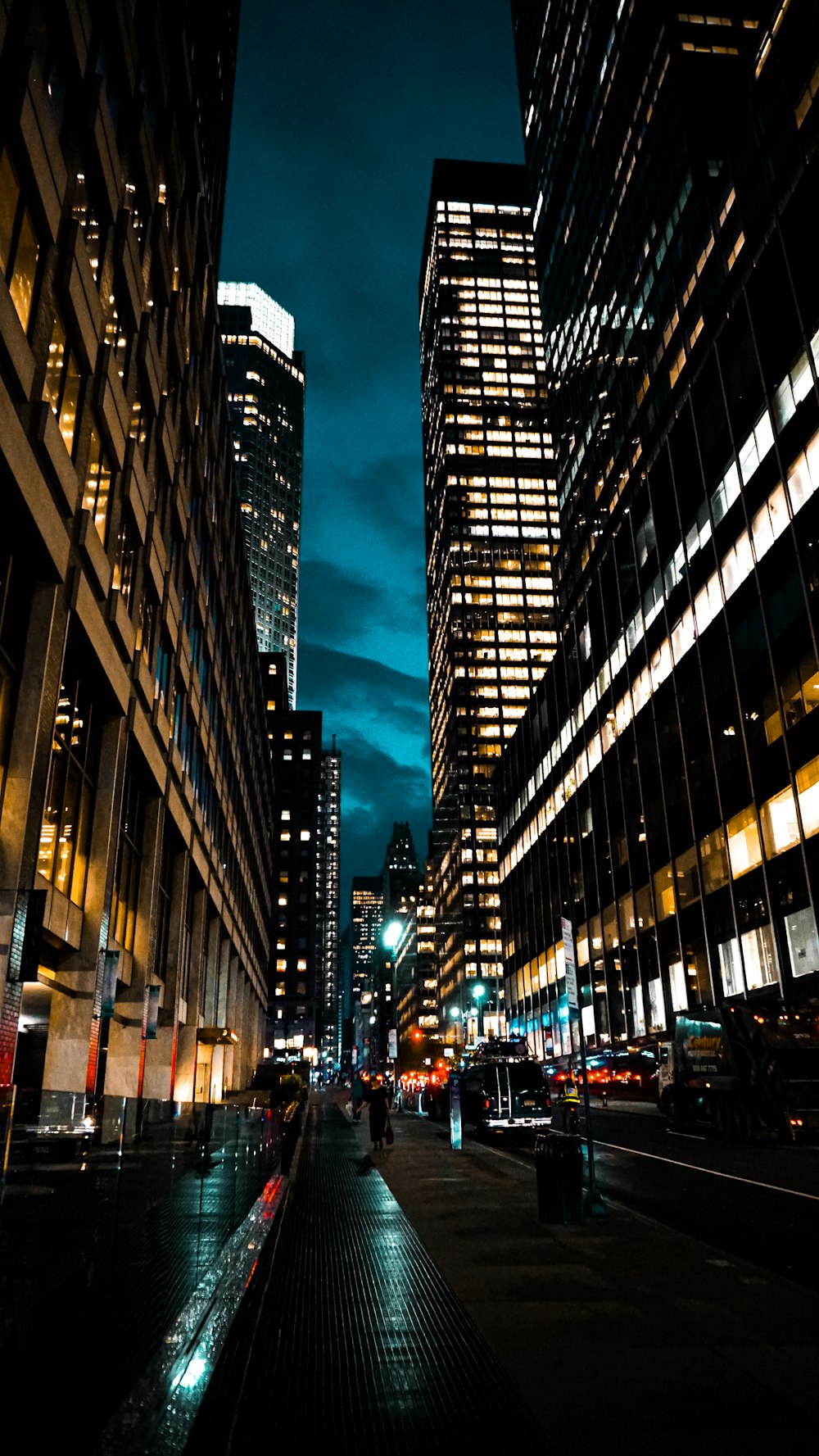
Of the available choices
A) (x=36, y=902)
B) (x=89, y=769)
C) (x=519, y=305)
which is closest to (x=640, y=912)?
(x=89, y=769)

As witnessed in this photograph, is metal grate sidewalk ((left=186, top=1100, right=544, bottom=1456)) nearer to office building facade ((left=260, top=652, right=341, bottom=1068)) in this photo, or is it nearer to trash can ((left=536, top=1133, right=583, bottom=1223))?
trash can ((left=536, top=1133, right=583, bottom=1223))

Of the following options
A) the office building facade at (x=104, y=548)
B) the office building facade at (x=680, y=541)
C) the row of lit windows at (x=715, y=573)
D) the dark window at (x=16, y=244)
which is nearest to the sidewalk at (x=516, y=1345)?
the office building facade at (x=104, y=548)

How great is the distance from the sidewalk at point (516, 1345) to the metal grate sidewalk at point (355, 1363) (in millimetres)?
19

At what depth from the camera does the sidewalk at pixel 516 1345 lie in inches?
200

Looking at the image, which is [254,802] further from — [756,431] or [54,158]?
[54,158]

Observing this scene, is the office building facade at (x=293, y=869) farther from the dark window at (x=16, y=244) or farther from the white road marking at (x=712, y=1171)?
the dark window at (x=16, y=244)

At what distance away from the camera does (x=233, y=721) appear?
182 feet

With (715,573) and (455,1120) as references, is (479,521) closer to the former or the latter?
(715,573)

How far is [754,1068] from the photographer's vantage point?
27109 millimetres

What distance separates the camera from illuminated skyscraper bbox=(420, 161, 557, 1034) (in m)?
156

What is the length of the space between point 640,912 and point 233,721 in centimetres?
2680

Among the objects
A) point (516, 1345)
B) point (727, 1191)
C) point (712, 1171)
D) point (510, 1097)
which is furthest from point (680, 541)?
point (516, 1345)


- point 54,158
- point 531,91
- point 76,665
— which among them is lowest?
point 76,665

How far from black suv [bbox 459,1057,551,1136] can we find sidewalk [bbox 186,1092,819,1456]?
52.7 ft
